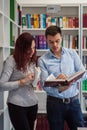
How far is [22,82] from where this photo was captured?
2381 mm

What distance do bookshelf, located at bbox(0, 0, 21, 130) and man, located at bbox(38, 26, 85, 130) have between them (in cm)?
89

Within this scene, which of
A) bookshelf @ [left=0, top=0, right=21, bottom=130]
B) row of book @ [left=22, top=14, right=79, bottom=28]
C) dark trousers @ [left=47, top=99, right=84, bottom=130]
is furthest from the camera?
row of book @ [left=22, top=14, right=79, bottom=28]

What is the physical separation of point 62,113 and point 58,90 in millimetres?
219

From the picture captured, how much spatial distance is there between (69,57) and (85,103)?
2.20m

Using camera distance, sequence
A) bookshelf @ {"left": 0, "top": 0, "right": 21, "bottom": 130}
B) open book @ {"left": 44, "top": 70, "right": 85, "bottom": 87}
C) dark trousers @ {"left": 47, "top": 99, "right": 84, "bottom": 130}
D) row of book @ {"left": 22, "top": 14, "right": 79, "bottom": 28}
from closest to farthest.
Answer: open book @ {"left": 44, "top": 70, "right": 85, "bottom": 87} < dark trousers @ {"left": 47, "top": 99, "right": 84, "bottom": 130} < bookshelf @ {"left": 0, "top": 0, "right": 21, "bottom": 130} < row of book @ {"left": 22, "top": 14, "right": 79, "bottom": 28}

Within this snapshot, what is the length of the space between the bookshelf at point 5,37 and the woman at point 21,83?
2.40 feet

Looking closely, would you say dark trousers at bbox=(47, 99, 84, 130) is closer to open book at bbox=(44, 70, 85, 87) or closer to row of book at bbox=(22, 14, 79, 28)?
open book at bbox=(44, 70, 85, 87)

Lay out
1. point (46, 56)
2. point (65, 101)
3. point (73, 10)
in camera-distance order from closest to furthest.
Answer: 1. point (65, 101)
2. point (46, 56)
3. point (73, 10)

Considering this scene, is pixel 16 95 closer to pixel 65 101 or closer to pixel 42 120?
pixel 65 101

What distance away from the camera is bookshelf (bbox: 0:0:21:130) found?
10.6 feet

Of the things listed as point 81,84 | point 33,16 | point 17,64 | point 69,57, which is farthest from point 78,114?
point 33,16

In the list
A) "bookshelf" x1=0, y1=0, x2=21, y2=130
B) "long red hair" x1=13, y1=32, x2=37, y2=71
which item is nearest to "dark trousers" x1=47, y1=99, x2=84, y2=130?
"long red hair" x1=13, y1=32, x2=37, y2=71

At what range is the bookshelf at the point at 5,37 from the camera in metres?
3.23

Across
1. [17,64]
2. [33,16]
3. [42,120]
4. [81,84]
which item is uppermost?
[33,16]
